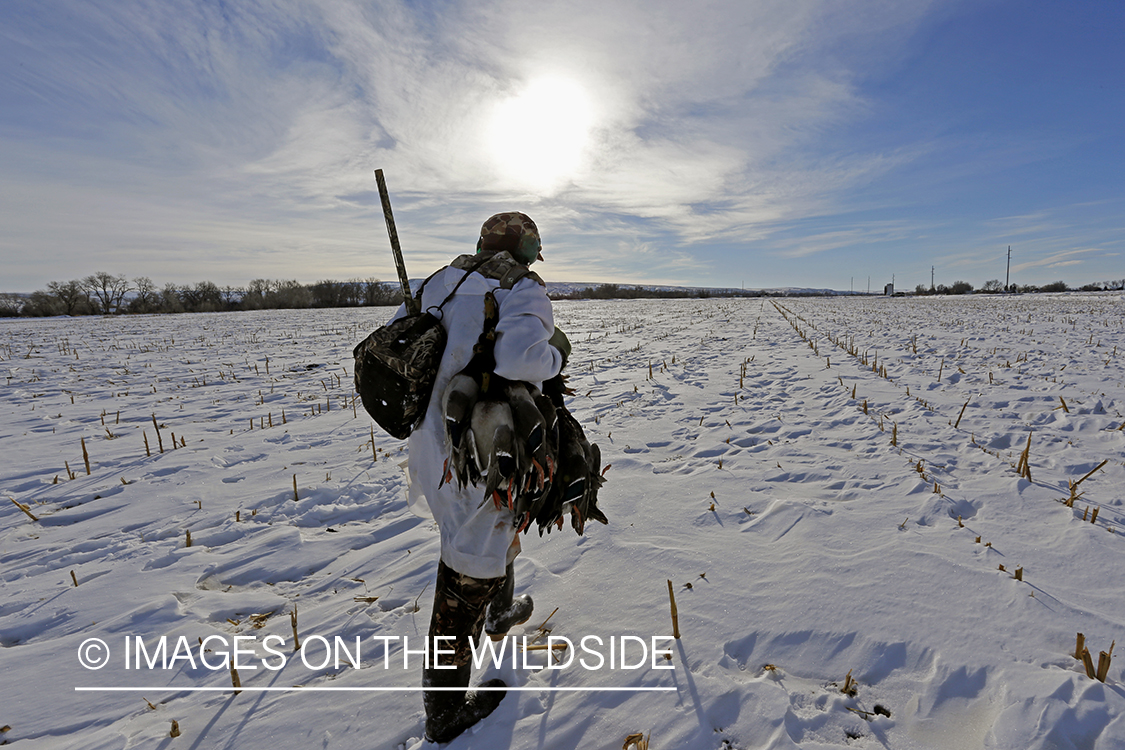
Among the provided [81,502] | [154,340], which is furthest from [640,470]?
[154,340]

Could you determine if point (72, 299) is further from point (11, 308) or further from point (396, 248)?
point (396, 248)

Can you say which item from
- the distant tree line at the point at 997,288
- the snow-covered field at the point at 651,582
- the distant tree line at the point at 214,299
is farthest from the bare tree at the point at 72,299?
the distant tree line at the point at 997,288

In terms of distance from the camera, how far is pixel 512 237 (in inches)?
76.9

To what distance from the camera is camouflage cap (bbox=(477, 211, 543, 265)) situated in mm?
1938

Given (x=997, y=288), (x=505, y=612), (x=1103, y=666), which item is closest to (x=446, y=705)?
(x=505, y=612)

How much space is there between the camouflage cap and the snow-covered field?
77.3 inches

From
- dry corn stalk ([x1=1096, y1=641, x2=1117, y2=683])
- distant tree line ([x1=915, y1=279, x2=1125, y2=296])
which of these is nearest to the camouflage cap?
dry corn stalk ([x1=1096, y1=641, x2=1117, y2=683])

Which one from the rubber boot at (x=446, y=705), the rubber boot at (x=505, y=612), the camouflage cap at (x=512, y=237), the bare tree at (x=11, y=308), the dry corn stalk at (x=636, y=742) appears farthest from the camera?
the bare tree at (x=11, y=308)

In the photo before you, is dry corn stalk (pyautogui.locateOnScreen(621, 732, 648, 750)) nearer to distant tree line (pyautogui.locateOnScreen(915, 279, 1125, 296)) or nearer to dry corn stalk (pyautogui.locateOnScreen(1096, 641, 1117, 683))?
dry corn stalk (pyautogui.locateOnScreen(1096, 641, 1117, 683))

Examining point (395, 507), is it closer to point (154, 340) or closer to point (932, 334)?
point (932, 334)

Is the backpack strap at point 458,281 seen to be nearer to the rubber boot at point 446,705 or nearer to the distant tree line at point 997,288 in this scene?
the rubber boot at point 446,705

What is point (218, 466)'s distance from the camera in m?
4.85

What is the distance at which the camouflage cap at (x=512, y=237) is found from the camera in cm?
194

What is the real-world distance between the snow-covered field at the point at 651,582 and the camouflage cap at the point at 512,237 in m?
1.96
